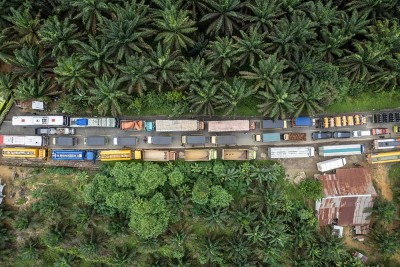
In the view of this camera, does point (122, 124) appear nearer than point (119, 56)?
No

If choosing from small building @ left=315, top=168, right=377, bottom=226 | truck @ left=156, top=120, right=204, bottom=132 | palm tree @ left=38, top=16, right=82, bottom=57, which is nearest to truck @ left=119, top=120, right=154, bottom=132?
truck @ left=156, top=120, right=204, bottom=132

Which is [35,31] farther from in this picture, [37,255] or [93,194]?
[37,255]

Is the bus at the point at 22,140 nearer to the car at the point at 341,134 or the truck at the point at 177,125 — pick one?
the truck at the point at 177,125

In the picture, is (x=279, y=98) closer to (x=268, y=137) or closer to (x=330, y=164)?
(x=268, y=137)

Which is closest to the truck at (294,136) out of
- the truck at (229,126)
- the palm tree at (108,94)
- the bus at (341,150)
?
the bus at (341,150)

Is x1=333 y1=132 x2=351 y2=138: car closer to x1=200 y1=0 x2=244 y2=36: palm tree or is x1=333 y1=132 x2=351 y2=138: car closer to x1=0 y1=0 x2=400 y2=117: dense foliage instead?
x1=0 y1=0 x2=400 y2=117: dense foliage

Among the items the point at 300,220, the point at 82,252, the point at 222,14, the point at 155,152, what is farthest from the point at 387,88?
the point at 82,252
